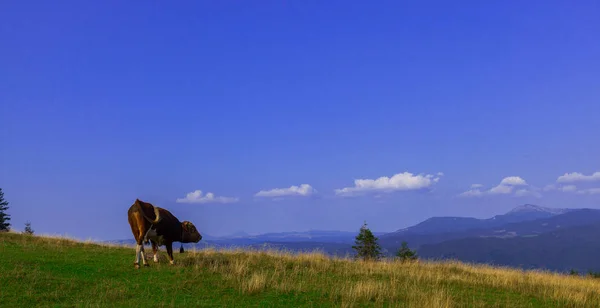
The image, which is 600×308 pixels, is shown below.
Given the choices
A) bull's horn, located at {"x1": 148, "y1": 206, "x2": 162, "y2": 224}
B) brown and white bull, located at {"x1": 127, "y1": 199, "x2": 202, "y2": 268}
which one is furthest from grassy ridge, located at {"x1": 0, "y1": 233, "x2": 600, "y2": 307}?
bull's horn, located at {"x1": 148, "y1": 206, "x2": 162, "y2": 224}

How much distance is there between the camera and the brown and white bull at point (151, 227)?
658 inches

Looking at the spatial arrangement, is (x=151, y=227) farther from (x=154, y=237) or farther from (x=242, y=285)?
(x=242, y=285)

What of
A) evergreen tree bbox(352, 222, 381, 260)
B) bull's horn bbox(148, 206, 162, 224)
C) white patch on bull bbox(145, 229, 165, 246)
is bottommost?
evergreen tree bbox(352, 222, 381, 260)

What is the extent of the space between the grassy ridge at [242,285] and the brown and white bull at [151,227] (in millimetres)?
746

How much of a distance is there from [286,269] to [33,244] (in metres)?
13.3

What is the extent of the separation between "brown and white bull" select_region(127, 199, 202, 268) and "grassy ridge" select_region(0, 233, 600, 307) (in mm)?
746

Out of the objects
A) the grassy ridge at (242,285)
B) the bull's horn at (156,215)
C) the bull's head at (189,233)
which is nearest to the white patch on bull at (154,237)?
the bull's horn at (156,215)

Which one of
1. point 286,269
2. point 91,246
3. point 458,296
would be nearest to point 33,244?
point 91,246

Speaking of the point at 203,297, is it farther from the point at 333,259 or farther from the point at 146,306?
the point at 333,259

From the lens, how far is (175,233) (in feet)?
59.5

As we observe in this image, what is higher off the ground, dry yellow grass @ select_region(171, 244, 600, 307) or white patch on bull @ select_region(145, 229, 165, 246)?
white patch on bull @ select_region(145, 229, 165, 246)

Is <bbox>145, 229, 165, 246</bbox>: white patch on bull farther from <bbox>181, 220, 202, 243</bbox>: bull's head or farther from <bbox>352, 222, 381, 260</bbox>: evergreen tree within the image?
<bbox>352, 222, 381, 260</bbox>: evergreen tree

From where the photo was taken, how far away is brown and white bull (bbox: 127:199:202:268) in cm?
1670

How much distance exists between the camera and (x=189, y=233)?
739 inches
